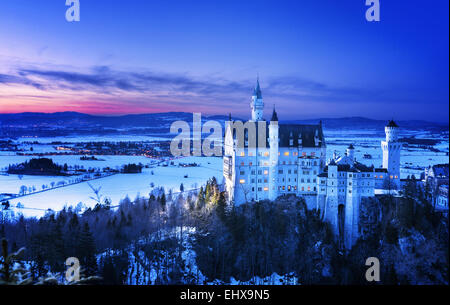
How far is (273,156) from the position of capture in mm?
A: 29047

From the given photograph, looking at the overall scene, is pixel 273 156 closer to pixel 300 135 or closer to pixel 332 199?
pixel 300 135

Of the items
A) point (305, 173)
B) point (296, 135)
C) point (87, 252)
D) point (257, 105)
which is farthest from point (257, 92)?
point (87, 252)

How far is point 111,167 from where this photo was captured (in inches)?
2162

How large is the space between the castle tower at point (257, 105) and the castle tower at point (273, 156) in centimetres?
246

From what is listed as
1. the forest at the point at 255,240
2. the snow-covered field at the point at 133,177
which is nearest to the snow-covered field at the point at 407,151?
the snow-covered field at the point at 133,177

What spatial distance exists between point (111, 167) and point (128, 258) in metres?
33.1

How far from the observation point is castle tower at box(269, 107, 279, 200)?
2875 cm

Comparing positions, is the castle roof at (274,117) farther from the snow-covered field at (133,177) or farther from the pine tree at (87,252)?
the pine tree at (87,252)

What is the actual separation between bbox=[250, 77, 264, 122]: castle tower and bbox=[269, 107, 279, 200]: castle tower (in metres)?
2.46

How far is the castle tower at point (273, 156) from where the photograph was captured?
28.8 m

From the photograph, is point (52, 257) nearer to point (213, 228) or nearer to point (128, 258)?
point (128, 258)

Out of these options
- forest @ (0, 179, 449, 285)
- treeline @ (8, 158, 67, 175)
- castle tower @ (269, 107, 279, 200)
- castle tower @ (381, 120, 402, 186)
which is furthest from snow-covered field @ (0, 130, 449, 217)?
castle tower @ (269, 107, 279, 200)

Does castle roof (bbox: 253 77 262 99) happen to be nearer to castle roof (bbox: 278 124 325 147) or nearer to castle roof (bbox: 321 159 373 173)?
castle roof (bbox: 278 124 325 147)

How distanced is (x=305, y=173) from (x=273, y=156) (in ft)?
11.1
